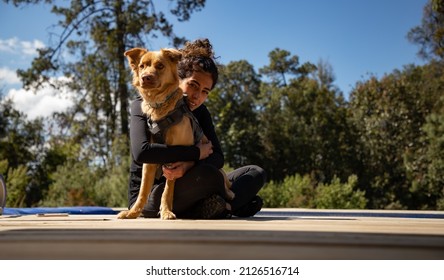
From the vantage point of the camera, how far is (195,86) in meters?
3.00

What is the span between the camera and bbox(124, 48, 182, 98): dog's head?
255cm

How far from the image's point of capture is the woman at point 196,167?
2.52m

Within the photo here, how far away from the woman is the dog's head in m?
0.18

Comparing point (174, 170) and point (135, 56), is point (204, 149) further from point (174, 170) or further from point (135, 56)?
point (135, 56)

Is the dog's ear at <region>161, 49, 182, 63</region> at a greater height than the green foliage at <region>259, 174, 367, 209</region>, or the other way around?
the dog's ear at <region>161, 49, 182, 63</region>

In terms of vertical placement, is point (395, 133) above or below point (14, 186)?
above

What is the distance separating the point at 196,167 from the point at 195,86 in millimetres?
650

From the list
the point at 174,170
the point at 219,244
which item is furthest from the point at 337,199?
the point at 219,244

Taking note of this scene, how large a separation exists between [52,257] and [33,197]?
41.4 ft

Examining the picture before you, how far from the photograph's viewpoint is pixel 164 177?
9.33 ft

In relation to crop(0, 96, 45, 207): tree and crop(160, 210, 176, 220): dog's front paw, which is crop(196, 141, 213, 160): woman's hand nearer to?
crop(160, 210, 176, 220): dog's front paw

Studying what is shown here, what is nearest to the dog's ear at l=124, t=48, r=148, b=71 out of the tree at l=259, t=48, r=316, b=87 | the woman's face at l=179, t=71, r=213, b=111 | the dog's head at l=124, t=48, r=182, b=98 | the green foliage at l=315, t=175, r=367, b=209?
the dog's head at l=124, t=48, r=182, b=98

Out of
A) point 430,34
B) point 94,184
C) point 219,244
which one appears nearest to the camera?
point 219,244

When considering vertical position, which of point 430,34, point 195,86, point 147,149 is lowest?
point 147,149
